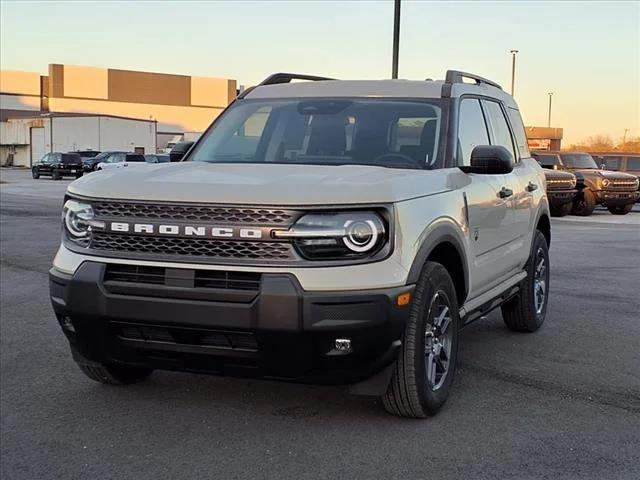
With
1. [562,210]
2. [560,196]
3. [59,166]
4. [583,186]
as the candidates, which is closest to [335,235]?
[560,196]

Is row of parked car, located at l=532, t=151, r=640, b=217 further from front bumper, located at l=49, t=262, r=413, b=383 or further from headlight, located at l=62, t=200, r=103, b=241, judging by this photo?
headlight, located at l=62, t=200, r=103, b=241

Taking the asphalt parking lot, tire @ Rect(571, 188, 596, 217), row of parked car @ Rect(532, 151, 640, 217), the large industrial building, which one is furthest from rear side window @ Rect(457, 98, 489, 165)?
the large industrial building

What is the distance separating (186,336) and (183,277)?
0.98 ft

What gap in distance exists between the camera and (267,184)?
12.4ft

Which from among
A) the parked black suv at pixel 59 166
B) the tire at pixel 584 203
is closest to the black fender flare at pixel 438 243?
the tire at pixel 584 203

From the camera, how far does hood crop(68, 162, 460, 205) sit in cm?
363

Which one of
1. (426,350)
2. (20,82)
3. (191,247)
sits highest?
(20,82)

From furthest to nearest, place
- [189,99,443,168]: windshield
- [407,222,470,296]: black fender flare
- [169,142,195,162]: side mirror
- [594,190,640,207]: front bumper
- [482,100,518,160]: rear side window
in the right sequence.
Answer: [594,190,640,207]: front bumper, [482,100,518,160]: rear side window, [169,142,195,162]: side mirror, [189,99,443,168]: windshield, [407,222,470,296]: black fender flare

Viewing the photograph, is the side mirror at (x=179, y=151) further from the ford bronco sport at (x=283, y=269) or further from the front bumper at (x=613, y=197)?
the front bumper at (x=613, y=197)

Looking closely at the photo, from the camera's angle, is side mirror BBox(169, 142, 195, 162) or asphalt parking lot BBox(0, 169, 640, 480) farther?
side mirror BBox(169, 142, 195, 162)

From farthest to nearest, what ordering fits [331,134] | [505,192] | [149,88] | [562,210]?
[149,88]
[562,210]
[505,192]
[331,134]

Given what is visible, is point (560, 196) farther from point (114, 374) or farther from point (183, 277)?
point (183, 277)

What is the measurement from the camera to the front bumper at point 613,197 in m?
21.4

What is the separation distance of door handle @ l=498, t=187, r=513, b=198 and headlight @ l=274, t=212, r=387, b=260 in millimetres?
2032
